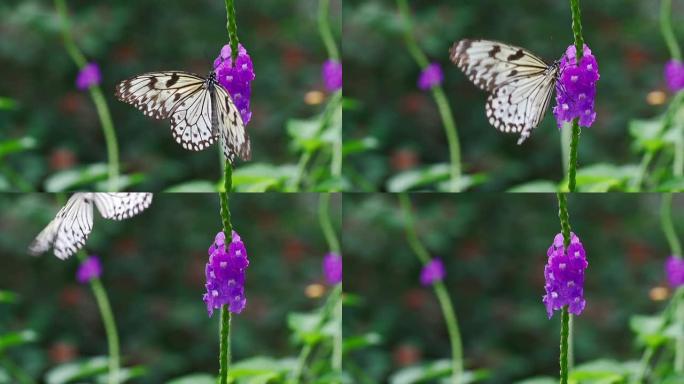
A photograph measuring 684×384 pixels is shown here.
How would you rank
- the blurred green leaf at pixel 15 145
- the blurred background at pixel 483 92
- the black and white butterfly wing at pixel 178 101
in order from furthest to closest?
the blurred green leaf at pixel 15 145
the blurred background at pixel 483 92
the black and white butterfly wing at pixel 178 101

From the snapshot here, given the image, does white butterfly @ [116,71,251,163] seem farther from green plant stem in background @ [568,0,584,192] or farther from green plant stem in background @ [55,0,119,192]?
green plant stem in background @ [568,0,584,192]

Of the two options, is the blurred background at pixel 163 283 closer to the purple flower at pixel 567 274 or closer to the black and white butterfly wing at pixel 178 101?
the black and white butterfly wing at pixel 178 101

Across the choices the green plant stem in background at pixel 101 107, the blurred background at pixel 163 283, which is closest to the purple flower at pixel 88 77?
the green plant stem in background at pixel 101 107

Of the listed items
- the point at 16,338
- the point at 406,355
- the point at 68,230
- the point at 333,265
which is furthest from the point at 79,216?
the point at 406,355

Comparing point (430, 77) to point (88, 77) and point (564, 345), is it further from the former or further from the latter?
point (88, 77)

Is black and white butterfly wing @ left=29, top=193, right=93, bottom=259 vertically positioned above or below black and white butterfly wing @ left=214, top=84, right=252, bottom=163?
below

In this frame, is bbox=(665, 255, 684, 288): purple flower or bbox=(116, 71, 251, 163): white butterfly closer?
bbox=(116, 71, 251, 163): white butterfly

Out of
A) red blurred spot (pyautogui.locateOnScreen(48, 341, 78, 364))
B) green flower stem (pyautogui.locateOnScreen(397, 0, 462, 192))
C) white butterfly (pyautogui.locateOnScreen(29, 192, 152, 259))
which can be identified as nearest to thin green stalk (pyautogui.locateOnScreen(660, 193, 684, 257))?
green flower stem (pyautogui.locateOnScreen(397, 0, 462, 192))
